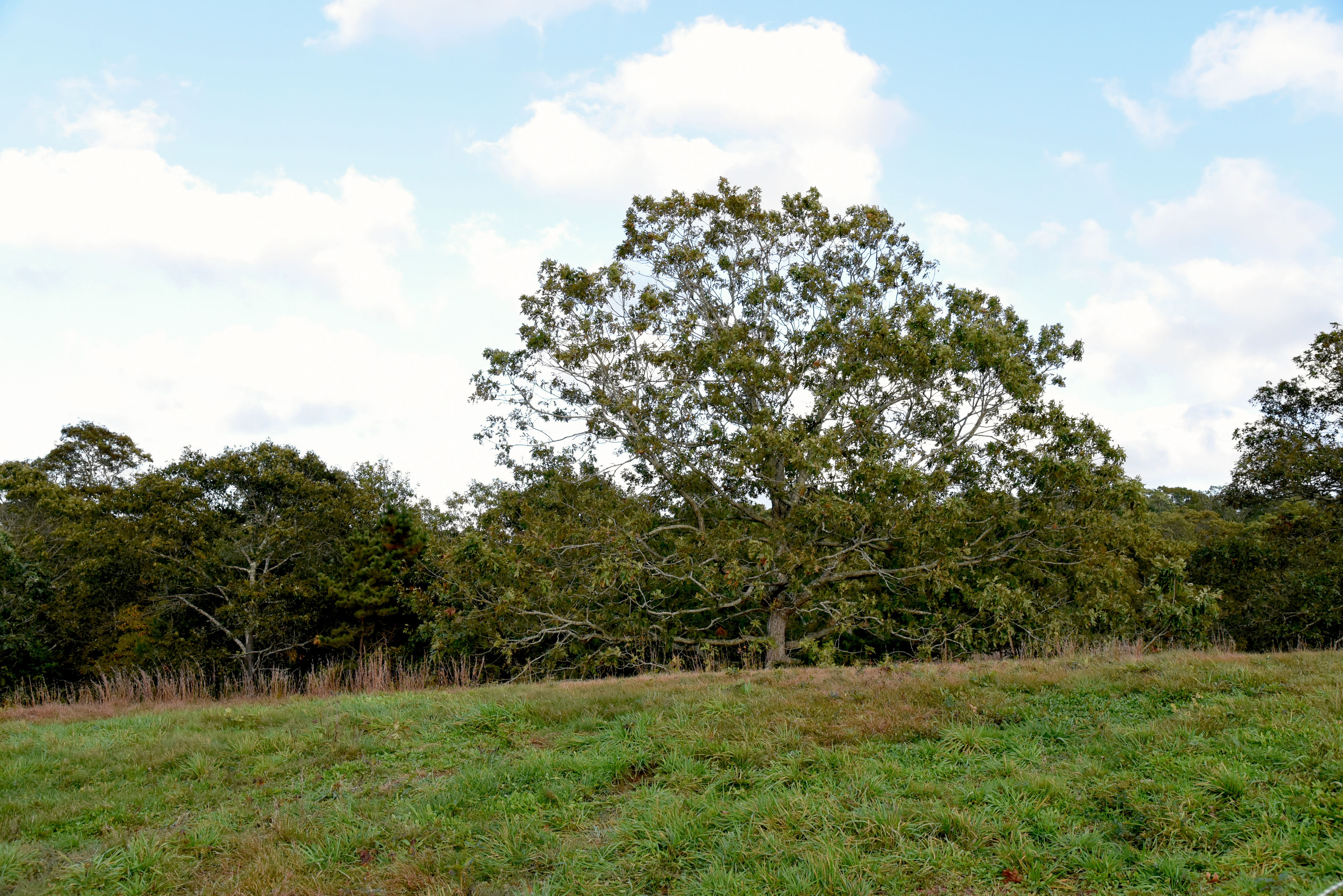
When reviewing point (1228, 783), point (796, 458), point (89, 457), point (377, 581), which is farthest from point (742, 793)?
point (89, 457)

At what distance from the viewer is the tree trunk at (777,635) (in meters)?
15.2

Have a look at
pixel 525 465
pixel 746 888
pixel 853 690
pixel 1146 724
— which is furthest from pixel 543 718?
pixel 525 465

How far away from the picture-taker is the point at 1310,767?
453 cm

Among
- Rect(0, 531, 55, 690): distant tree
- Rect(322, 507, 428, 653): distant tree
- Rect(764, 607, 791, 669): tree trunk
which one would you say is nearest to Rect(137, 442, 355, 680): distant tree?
Rect(322, 507, 428, 653): distant tree

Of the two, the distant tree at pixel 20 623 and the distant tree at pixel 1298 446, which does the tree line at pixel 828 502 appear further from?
the distant tree at pixel 20 623

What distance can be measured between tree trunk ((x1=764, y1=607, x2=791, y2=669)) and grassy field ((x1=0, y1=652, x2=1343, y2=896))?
728 centimetres

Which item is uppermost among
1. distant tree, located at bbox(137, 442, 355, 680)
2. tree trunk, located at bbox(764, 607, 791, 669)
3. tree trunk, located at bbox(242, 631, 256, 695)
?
distant tree, located at bbox(137, 442, 355, 680)

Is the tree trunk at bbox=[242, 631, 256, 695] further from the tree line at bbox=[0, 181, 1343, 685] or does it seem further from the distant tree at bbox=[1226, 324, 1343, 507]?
the distant tree at bbox=[1226, 324, 1343, 507]

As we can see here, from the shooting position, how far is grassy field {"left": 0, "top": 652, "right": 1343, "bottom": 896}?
Answer: 3.94 m

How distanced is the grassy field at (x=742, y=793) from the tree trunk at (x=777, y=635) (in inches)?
286

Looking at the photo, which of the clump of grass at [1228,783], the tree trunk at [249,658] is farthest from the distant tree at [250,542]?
the clump of grass at [1228,783]

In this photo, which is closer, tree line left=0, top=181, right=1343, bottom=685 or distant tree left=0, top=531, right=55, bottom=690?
tree line left=0, top=181, right=1343, bottom=685

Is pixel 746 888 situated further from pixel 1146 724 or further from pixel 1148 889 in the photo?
pixel 1146 724

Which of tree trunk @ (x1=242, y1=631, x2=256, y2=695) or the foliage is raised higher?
the foliage
